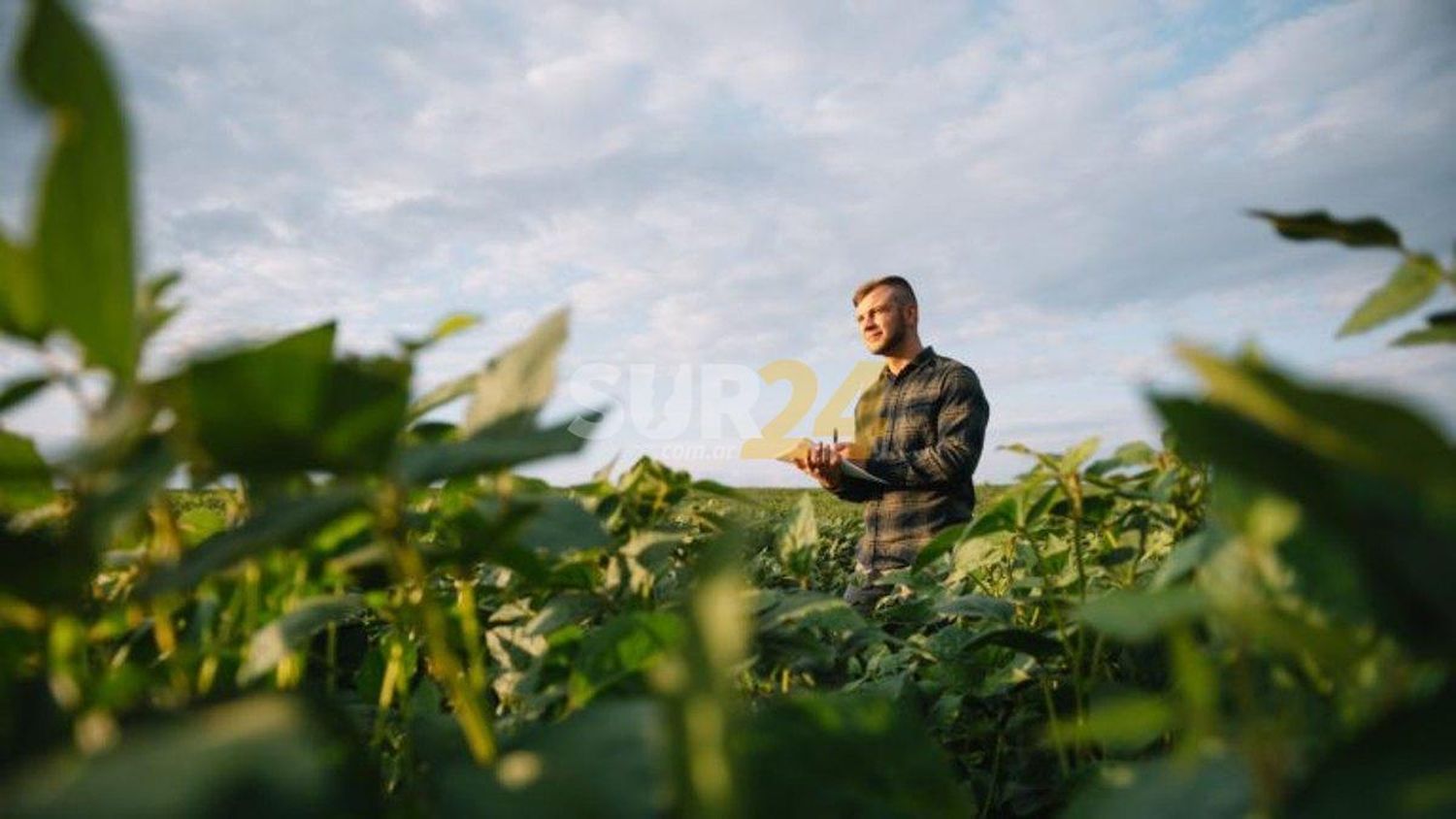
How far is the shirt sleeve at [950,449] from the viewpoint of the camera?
4098 mm

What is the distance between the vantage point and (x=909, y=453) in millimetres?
4316

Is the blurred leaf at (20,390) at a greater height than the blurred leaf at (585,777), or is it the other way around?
the blurred leaf at (20,390)

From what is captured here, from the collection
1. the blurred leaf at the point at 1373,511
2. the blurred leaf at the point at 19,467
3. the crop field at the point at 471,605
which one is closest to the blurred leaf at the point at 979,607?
the crop field at the point at 471,605

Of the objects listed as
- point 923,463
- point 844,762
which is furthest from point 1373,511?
point 923,463

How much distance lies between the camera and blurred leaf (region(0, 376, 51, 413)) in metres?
0.43

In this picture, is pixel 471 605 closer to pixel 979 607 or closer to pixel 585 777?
pixel 585 777

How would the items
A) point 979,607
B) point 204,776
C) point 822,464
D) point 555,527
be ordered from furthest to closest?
point 822,464 < point 979,607 < point 555,527 < point 204,776

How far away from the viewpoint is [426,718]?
614 millimetres

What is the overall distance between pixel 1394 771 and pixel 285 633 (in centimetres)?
51

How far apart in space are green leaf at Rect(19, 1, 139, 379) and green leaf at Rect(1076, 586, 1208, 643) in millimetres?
391

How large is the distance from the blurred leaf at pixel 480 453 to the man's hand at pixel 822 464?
338cm

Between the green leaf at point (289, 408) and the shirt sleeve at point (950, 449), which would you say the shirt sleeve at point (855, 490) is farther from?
the green leaf at point (289, 408)

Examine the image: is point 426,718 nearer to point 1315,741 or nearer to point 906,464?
point 1315,741

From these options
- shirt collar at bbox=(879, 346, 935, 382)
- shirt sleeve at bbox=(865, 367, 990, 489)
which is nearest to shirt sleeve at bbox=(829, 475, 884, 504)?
shirt sleeve at bbox=(865, 367, 990, 489)
